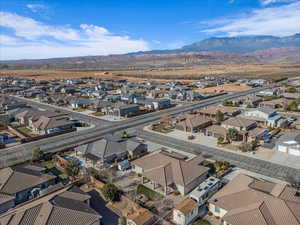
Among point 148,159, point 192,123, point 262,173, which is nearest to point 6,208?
point 148,159

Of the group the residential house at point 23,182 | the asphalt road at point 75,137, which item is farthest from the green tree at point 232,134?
the residential house at point 23,182

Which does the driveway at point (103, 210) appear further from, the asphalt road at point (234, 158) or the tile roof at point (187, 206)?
the asphalt road at point (234, 158)

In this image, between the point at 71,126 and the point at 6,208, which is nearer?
the point at 6,208

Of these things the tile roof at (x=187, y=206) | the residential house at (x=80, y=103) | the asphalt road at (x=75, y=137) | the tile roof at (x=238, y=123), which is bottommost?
the asphalt road at (x=75, y=137)

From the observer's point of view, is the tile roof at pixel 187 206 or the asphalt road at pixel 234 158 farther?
the asphalt road at pixel 234 158

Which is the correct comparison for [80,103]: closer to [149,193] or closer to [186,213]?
[149,193]

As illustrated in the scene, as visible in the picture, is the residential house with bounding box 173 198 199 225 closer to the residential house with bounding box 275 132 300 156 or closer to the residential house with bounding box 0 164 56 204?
the residential house with bounding box 0 164 56 204

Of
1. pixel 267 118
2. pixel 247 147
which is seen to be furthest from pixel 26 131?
pixel 267 118

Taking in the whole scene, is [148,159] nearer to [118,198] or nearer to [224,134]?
[118,198]
